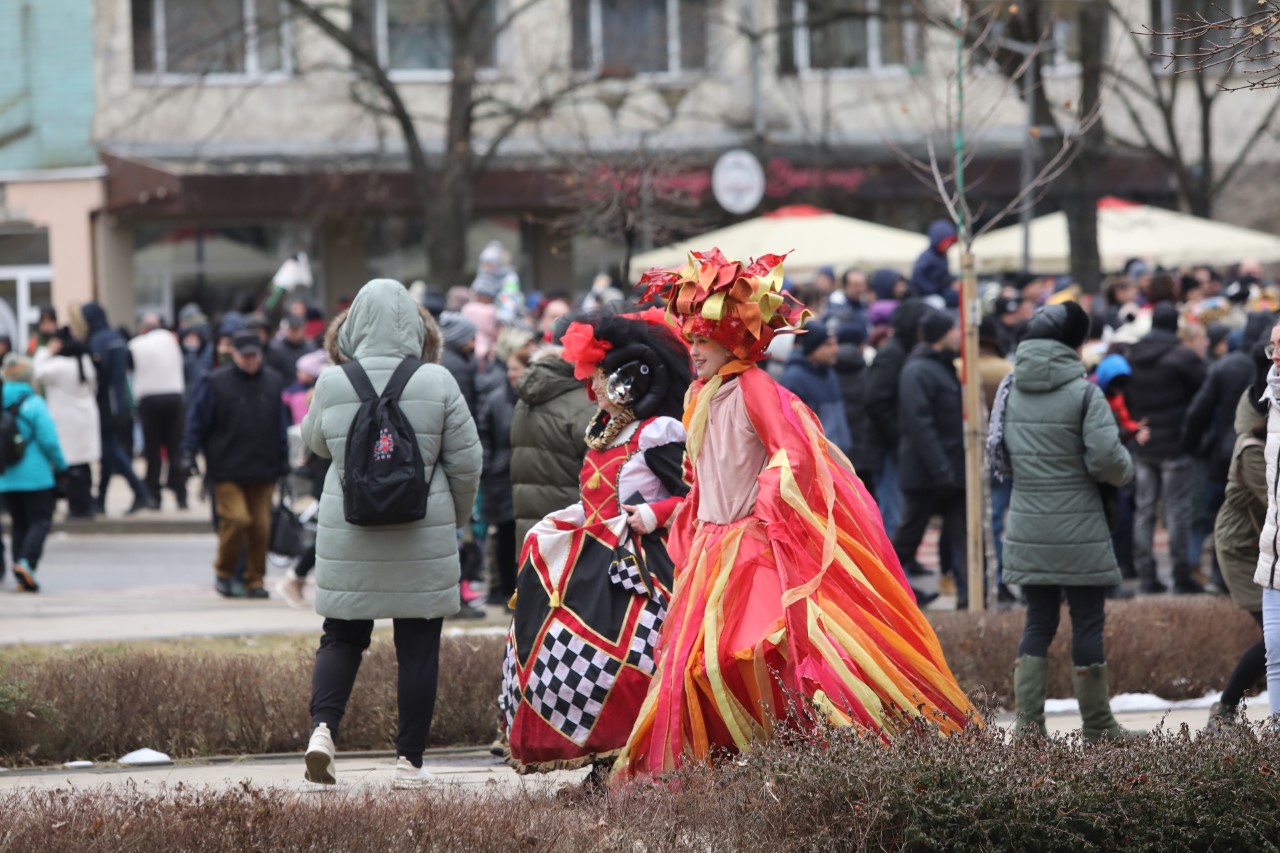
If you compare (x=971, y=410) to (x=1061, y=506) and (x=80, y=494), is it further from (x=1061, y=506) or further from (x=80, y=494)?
(x=80, y=494)

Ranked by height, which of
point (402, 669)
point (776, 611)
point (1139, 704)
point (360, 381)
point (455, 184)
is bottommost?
point (1139, 704)

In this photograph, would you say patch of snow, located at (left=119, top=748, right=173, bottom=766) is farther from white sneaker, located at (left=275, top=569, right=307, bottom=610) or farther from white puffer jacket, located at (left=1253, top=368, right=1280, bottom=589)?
white sneaker, located at (left=275, top=569, right=307, bottom=610)

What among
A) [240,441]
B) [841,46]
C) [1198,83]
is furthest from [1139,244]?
[240,441]

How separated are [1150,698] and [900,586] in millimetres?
3426

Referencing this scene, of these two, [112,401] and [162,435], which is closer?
[112,401]

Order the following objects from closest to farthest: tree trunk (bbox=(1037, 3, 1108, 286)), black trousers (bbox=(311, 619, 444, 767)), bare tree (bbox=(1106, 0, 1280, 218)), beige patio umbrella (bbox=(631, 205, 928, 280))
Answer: bare tree (bbox=(1106, 0, 1280, 218)), black trousers (bbox=(311, 619, 444, 767)), tree trunk (bbox=(1037, 3, 1108, 286)), beige patio umbrella (bbox=(631, 205, 928, 280))

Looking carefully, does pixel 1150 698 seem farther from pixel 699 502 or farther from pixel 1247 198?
pixel 1247 198

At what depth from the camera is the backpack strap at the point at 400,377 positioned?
756 centimetres

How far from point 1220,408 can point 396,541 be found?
7.94 m

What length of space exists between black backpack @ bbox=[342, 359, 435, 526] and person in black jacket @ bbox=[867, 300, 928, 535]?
21.8ft

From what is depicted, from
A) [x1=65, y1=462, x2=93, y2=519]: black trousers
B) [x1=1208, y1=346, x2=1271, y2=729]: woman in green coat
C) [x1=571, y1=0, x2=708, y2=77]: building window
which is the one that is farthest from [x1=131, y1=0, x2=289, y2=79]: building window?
[x1=1208, y1=346, x2=1271, y2=729]: woman in green coat

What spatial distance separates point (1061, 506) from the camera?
851 centimetres

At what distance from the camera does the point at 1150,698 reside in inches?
390

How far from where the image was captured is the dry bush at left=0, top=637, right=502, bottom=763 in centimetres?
840
